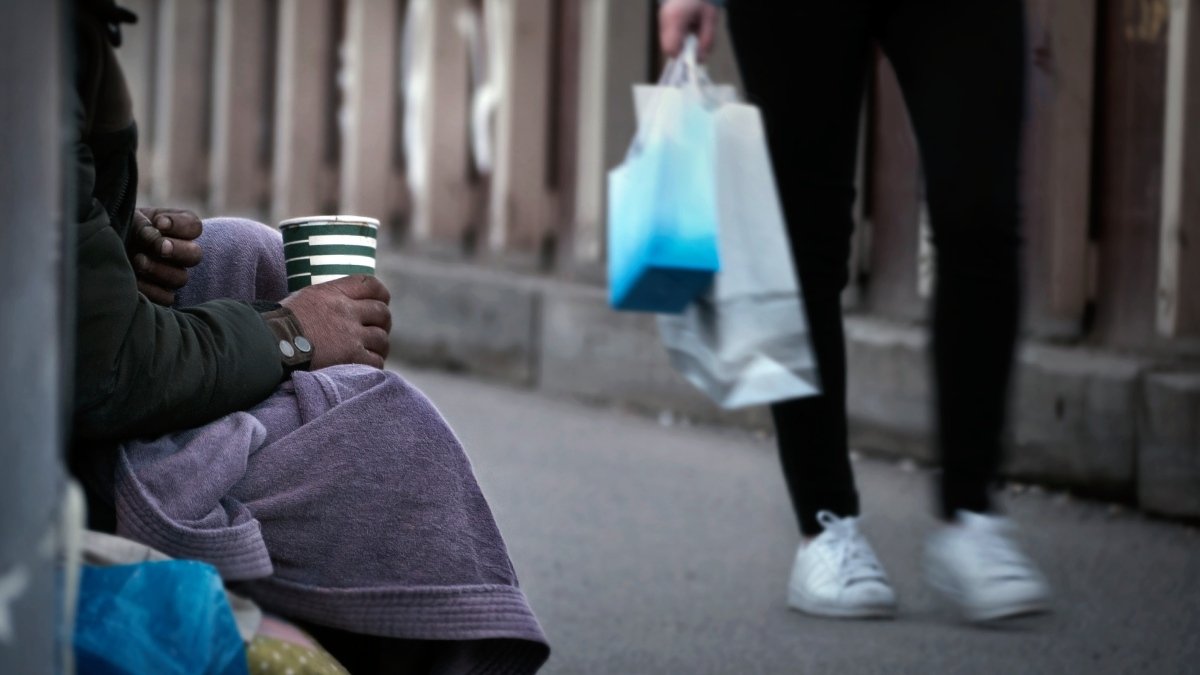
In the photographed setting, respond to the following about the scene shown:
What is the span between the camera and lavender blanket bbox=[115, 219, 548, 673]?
1.67 metres

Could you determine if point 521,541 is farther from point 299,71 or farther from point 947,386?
point 299,71

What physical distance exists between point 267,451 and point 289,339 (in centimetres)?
15

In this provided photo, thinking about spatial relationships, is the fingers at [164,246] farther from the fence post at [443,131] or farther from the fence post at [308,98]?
the fence post at [308,98]

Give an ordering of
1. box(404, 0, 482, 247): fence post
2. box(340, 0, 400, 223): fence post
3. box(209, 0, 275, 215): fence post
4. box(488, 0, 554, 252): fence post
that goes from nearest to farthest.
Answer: box(488, 0, 554, 252): fence post → box(404, 0, 482, 247): fence post → box(340, 0, 400, 223): fence post → box(209, 0, 275, 215): fence post

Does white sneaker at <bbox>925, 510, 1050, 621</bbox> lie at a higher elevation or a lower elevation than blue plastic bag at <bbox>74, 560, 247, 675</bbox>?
lower

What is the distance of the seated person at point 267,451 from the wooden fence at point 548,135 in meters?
1.92

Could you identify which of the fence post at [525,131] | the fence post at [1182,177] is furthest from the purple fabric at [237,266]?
the fence post at [525,131]

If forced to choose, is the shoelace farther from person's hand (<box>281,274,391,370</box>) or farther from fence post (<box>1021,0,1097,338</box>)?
fence post (<box>1021,0,1097,338</box>)

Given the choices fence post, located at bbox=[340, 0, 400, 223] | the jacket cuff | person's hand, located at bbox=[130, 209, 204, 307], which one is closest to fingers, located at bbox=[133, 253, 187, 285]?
person's hand, located at bbox=[130, 209, 204, 307]

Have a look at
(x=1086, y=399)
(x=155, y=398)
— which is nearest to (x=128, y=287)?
(x=155, y=398)

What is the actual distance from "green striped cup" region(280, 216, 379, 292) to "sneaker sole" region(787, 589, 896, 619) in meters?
1.35

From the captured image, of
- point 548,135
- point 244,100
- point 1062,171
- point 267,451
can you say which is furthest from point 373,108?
point 267,451

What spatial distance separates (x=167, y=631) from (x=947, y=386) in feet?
5.39

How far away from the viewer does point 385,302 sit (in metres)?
1.98
